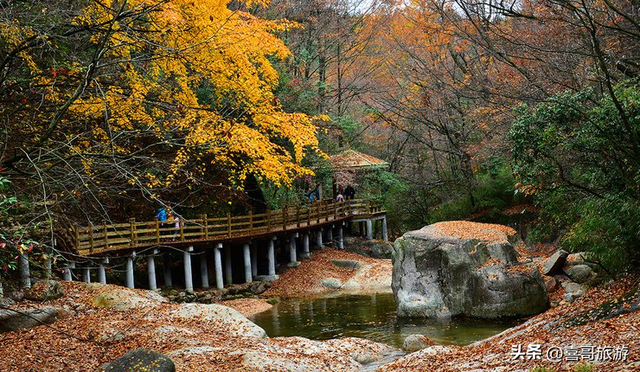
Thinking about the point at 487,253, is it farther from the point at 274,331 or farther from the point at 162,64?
the point at 162,64

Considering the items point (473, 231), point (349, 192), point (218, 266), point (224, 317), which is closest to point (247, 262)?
point (218, 266)

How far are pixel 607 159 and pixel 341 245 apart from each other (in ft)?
61.7

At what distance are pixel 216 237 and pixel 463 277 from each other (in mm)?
8846

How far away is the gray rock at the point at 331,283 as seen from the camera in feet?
70.0

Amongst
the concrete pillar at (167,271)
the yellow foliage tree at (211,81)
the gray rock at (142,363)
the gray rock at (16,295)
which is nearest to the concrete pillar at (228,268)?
the concrete pillar at (167,271)

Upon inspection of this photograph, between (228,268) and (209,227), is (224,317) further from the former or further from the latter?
(228,268)

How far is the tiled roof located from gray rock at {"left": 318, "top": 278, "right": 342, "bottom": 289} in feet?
16.3

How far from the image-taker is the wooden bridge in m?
16.1

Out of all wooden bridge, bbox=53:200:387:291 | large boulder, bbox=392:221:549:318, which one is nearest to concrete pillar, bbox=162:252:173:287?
wooden bridge, bbox=53:200:387:291

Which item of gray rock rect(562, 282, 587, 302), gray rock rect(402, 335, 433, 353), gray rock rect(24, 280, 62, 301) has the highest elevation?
gray rock rect(24, 280, 62, 301)

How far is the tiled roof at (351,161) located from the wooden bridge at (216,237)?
7.41 ft

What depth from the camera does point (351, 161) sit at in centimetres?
2488

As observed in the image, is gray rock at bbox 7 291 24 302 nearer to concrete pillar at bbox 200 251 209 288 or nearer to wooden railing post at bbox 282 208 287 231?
concrete pillar at bbox 200 251 209 288

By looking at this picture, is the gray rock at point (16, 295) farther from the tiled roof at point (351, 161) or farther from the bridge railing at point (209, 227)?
the tiled roof at point (351, 161)
